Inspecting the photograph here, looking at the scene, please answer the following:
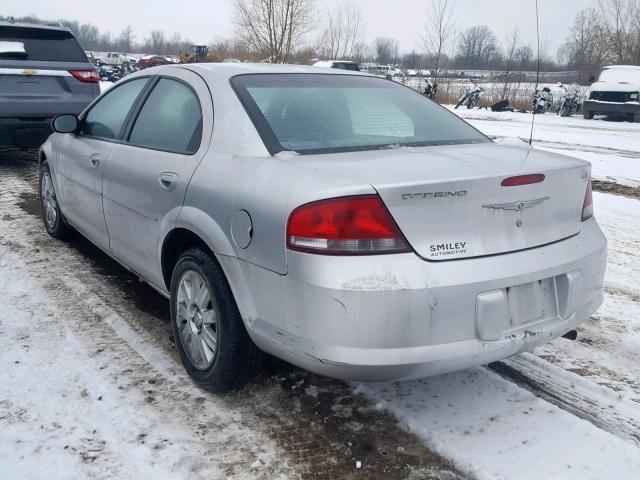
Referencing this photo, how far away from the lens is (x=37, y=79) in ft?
25.2

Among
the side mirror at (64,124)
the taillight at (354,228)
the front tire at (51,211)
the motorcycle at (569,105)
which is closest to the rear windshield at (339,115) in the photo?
the taillight at (354,228)

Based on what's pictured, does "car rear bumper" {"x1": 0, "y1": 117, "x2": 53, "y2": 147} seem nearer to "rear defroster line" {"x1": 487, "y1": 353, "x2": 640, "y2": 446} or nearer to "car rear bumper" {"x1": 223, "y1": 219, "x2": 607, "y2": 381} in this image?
"car rear bumper" {"x1": 223, "y1": 219, "x2": 607, "y2": 381}

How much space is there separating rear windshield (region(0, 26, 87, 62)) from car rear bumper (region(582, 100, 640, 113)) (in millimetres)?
17628

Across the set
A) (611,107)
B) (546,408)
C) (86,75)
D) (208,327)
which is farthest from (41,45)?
(611,107)

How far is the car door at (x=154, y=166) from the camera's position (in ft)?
10.0

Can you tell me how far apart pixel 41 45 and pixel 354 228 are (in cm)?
716

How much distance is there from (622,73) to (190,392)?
22.0 meters

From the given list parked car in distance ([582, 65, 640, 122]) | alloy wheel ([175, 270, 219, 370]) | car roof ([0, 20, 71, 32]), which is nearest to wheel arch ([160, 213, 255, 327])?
alloy wheel ([175, 270, 219, 370])

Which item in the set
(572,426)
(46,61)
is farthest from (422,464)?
(46,61)

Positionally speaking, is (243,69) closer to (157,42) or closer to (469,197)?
(469,197)

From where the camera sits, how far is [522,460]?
8.03 ft

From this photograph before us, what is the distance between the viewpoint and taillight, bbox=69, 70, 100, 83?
797cm

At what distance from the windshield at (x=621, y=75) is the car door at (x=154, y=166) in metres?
20.7

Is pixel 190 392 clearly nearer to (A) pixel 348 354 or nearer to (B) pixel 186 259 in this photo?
(B) pixel 186 259
